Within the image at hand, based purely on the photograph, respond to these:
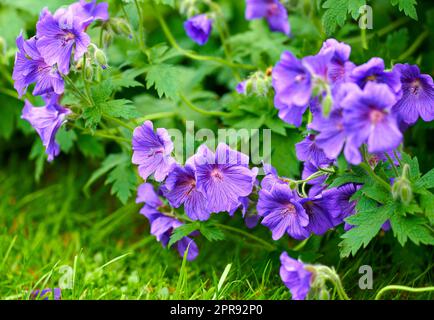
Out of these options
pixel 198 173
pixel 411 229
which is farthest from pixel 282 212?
pixel 411 229

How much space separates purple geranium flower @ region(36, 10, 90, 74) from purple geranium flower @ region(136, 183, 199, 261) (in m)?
0.56

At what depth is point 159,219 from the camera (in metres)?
2.35

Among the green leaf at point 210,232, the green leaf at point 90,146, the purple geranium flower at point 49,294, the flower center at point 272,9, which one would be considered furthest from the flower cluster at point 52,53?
the flower center at point 272,9

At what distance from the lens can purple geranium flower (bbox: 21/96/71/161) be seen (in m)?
2.22

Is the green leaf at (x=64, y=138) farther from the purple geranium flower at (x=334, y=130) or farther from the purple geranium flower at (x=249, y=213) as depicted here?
the purple geranium flower at (x=334, y=130)

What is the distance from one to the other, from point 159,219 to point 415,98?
95cm

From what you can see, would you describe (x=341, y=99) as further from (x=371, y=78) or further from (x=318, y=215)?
(x=318, y=215)

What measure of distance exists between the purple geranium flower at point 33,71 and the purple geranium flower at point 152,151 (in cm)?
29

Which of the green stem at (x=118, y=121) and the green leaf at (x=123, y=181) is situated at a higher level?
the green stem at (x=118, y=121)

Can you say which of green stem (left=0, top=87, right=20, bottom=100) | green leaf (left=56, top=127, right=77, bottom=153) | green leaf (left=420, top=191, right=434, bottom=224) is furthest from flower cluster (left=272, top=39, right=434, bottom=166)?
green stem (left=0, top=87, right=20, bottom=100)

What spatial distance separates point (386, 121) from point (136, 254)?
1373 mm

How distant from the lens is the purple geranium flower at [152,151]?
210 centimetres

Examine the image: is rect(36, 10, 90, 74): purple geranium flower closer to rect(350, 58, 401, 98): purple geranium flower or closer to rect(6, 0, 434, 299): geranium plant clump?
rect(6, 0, 434, 299): geranium plant clump

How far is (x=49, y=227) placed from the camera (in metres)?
3.05
